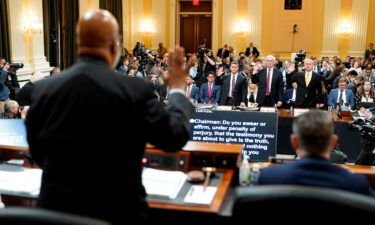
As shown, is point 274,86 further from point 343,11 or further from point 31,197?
point 343,11

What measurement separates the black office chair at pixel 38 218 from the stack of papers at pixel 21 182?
150 centimetres

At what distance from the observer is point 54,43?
13281 millimetres

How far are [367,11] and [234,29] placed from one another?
5.54m

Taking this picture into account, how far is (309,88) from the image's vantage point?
8758 millimetres

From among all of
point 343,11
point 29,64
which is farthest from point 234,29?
point 29,64

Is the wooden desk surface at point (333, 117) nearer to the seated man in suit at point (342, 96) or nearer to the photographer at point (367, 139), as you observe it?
the seated man in suit at point (342, 96)

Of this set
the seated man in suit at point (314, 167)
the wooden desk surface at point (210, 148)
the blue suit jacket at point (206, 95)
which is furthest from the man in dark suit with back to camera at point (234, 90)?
the seated man in suit at point (314, 167)

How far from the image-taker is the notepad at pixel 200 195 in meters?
2.46

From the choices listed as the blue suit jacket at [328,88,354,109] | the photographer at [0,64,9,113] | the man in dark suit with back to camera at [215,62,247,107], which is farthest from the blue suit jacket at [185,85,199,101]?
the photographer at [0,64,9,113]

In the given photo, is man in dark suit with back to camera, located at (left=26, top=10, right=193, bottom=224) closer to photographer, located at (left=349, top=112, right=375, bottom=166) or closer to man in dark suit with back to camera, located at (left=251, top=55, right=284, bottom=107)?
photographer, located at (left=349, top=112, right=375, bottom=166)

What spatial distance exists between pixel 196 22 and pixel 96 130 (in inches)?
772

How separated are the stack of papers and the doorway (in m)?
18.2

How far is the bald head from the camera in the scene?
1.79 meters

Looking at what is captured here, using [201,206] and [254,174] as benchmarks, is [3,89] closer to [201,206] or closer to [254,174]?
[254,174]
